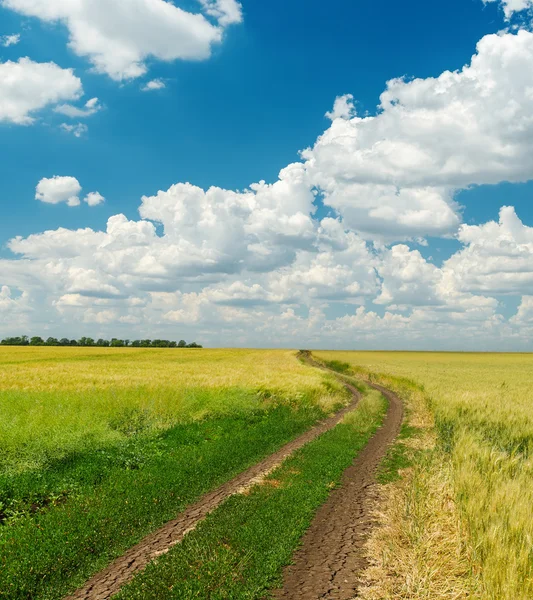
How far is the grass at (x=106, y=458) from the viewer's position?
7398 millimetres

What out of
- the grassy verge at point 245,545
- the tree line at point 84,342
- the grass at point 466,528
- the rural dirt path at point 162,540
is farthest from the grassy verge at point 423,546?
the tree line at point 84,342

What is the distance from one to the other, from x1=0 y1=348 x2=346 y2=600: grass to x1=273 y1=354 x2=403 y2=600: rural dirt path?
9.85 ft

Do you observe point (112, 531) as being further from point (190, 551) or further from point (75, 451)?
point (75, 451)

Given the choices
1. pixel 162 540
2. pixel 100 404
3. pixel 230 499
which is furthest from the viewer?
pixel 100 404

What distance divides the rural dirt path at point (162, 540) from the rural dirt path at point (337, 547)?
1.36 feet

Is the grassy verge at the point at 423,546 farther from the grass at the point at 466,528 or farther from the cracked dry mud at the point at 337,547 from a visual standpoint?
the cracked dry mud at the point at 337,547

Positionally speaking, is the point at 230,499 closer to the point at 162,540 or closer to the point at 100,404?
the point at 162,540

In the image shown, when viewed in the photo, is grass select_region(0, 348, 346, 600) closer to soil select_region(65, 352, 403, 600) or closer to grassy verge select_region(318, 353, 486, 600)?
soil select_region(65, 352, 403, 600)

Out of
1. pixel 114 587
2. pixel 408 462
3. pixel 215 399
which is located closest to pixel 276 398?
pixel 215 399

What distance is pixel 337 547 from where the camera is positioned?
7730 millimetres

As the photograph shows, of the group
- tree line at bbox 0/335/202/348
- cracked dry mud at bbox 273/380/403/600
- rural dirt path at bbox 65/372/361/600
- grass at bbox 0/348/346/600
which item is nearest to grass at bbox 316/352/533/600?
cracked dry mud at bbox 273/380/403/600

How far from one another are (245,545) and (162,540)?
1606 mm

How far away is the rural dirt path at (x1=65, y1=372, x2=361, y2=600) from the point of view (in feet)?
21.2

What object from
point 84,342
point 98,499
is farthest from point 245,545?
point 84,342
